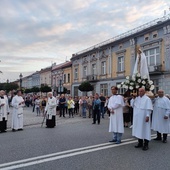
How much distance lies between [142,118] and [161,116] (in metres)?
1.80

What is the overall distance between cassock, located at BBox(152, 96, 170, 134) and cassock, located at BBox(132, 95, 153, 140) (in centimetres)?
155

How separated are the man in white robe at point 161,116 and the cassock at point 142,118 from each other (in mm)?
1543

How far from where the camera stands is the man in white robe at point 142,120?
7051mm

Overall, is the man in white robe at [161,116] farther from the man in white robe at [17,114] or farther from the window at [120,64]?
the window at [120,64]

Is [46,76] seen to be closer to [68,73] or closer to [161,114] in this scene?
[68,73]

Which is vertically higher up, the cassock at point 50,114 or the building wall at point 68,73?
the building wall at point 68,73

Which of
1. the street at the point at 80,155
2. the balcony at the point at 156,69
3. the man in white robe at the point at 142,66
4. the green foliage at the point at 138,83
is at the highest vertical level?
the balcony at the point at 156,69

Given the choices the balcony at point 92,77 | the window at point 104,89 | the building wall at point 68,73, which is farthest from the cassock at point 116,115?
the building wall at point 68,73

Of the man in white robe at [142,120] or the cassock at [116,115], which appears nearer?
the man in white robe at [142,120]

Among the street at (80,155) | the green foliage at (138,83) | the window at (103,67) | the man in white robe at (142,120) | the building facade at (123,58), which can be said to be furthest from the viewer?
the window at (103,67)

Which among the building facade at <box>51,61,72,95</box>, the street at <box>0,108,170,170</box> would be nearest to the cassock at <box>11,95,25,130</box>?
the street at <box>0,108,170,170</box>

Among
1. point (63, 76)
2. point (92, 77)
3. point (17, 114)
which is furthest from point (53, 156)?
point (63, 76)

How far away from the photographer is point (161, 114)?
28.4 ft

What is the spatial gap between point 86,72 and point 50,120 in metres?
28.0
